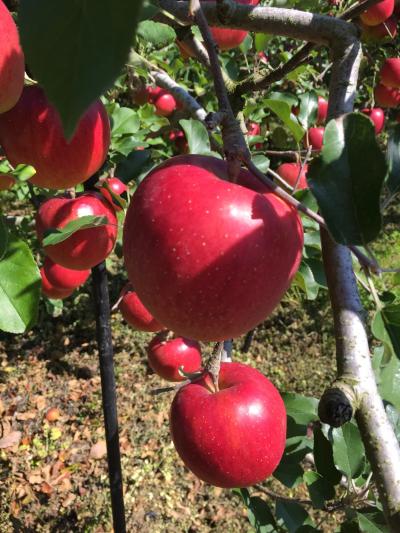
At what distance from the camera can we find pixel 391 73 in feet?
7.53

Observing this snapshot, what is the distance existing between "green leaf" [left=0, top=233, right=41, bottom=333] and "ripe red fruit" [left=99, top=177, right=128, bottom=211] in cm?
38

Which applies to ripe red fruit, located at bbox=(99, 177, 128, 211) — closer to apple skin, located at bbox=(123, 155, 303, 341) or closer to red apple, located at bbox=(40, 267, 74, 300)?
red apple, located at bbox=(40, 267, 74, 300)

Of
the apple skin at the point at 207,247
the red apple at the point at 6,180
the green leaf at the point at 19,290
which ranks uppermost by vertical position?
the apple skin at the point at 207,247

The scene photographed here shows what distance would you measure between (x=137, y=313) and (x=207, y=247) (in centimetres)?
88

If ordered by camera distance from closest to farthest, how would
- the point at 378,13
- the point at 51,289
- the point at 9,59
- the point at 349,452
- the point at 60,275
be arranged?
1. the point at 9,59
2. the point at 349,452
3. the point at 60,275
4. the point at 51,289
5. the point at 378,13

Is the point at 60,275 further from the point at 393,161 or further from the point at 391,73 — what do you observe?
the point at 391,73

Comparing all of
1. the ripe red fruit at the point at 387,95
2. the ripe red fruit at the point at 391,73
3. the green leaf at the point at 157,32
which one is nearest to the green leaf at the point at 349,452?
the green leaf at the point at 157,32

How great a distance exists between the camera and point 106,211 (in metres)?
1.01

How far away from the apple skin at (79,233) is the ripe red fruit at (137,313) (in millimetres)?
330

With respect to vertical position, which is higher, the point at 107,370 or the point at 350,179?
the point at 350,179

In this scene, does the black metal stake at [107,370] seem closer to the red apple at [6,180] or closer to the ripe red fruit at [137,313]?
the ripe red fruit at [137,313]

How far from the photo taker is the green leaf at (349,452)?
2.85 feet

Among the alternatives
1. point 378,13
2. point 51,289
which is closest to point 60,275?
point 51,289

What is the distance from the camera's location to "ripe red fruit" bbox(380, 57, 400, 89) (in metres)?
2.27
